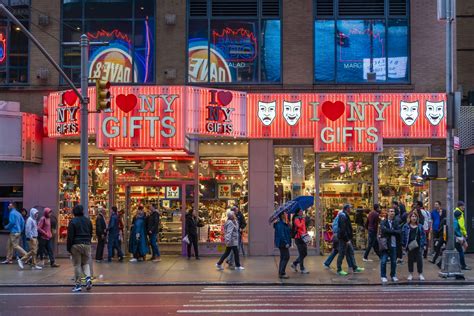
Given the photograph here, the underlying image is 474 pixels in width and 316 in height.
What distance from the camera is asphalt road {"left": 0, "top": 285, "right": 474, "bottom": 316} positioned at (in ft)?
38.9

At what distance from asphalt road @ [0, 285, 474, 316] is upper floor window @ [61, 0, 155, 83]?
893cm

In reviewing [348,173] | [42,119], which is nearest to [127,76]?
[42,119]

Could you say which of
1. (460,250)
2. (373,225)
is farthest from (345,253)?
(460,250)

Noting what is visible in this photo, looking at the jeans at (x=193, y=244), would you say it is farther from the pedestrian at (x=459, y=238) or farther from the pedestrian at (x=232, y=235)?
the pedestrian at (x=459, y=238)

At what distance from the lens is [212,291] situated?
14.8 meters

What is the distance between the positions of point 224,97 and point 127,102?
3129 millimetres

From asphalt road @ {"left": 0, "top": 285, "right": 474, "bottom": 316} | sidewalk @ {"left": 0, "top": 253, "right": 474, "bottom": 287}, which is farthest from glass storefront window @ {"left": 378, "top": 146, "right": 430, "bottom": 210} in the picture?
asphalt road @ {"left": 0, "top": 285, "right": 474, "bottom": 316}

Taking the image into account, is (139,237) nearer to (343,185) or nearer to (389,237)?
(343,185)

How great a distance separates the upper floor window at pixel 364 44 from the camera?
22078mm

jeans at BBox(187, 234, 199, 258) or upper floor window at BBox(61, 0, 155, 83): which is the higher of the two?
upper floor window at BBox(61, 0, 155, 83)

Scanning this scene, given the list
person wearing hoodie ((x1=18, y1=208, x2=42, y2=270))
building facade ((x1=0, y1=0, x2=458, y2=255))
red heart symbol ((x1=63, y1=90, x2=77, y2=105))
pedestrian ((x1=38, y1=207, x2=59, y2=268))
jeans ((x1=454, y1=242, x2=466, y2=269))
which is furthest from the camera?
building facade ((x1=0, y1=0, x2=458, y2=255))

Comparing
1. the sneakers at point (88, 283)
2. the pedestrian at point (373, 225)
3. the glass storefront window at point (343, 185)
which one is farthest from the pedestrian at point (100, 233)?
the pedestrian at point (373, 225)

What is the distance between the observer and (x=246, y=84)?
72.3 ft

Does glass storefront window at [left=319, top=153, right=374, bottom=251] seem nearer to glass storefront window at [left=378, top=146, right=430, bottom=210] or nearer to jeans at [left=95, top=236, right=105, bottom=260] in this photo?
glass storefront window at [left=378, top=146, right=430, bottom=210]
